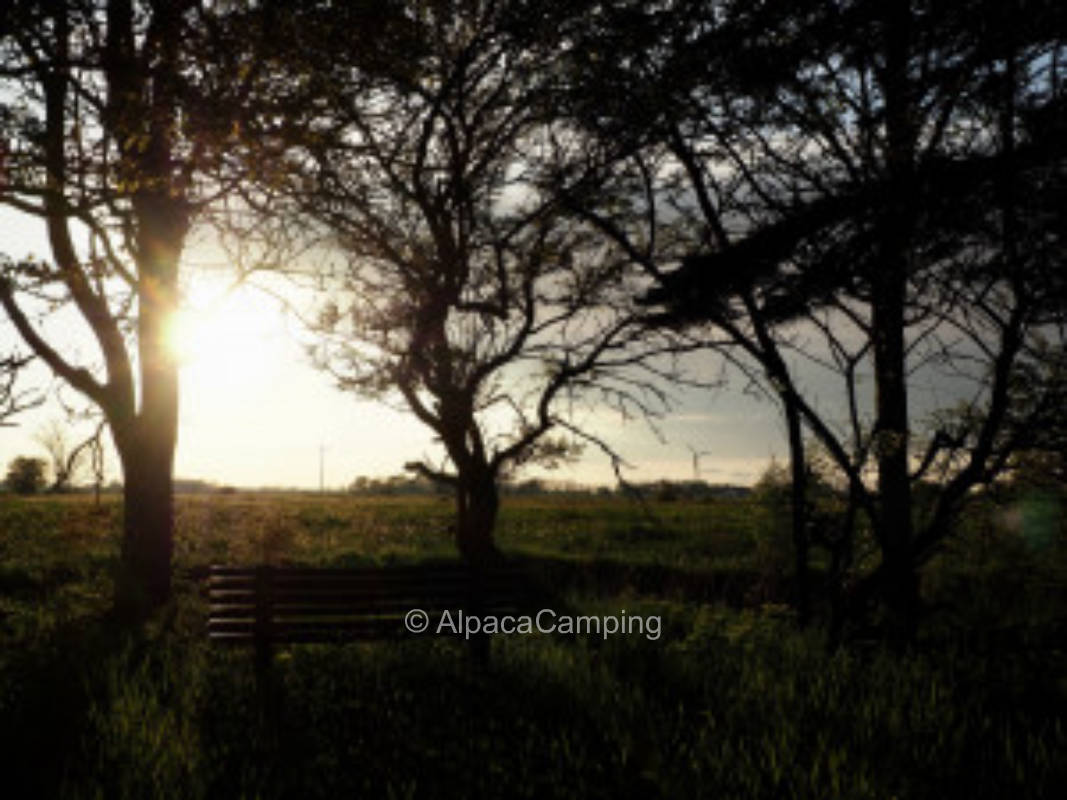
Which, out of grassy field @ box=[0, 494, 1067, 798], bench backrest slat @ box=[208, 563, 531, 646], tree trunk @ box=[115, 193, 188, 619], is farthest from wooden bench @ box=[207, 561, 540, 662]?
tree trunk @ box=[115, 193, 188, 619]

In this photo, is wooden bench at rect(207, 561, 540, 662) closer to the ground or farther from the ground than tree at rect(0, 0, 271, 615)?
closer to the ground

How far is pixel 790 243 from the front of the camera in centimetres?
514

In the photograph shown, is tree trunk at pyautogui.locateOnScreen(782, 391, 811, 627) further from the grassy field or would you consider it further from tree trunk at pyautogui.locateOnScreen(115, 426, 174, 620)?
tree trunk at pyautogui.locateOnScreen(115, 426, 174, 620)

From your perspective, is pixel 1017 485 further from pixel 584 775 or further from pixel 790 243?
pixel 584 775

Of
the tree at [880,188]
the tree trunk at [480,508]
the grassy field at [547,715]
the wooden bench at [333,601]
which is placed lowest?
the grassy field at [547,715]

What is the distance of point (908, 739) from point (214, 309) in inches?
419

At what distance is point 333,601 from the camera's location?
7215mm

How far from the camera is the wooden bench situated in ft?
23.1

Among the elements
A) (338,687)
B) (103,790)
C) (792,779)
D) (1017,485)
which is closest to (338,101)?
(338,687)

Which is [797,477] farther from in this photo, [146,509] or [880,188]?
[146,509]

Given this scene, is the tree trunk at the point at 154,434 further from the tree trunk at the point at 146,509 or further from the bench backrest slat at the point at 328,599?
the bench backrest slat at the point at 328,599

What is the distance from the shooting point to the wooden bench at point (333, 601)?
7.04 m

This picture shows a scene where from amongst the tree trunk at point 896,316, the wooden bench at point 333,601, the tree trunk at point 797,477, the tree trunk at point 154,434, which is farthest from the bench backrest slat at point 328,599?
the tree trunk at point 154,434

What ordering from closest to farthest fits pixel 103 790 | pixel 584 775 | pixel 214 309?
pixel 103 790
pixel 584 775
pixel 214 309
